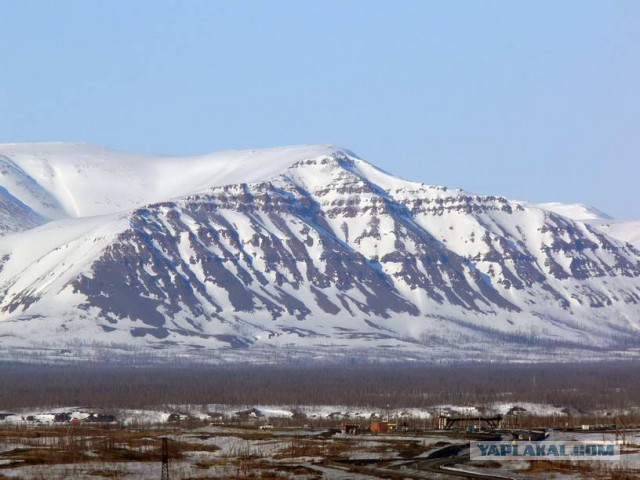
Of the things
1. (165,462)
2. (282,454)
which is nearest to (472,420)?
(282,454)

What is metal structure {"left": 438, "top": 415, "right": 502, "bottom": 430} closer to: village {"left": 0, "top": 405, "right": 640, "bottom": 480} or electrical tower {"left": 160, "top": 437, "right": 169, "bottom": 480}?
village {"left": 0, "top": 405, "right": 640, "bottom": 480}

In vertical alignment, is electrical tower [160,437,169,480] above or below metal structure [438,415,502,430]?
below

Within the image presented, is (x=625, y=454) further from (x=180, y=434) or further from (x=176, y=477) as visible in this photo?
(x=180, y=434)

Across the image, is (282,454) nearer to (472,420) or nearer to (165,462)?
(165,462)

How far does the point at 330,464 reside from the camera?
131000 millimetres

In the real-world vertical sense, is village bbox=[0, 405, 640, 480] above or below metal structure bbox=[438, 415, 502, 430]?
below

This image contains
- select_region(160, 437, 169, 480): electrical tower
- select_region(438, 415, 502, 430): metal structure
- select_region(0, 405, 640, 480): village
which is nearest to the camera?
select_region(160, 437, 169, 480): electrical tower

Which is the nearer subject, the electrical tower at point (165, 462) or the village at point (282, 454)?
the electrical tower at point (165, 462)

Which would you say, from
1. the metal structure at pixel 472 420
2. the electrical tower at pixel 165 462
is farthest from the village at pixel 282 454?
the metal structure at pixel 472 420

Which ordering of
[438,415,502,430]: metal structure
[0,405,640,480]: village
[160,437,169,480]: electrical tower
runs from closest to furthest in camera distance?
[160,437,169,480]: electrical tower < [0,405,640,480]: village < [438,415,502,430]: metal structure

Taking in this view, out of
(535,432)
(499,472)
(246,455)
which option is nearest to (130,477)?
(246,455)

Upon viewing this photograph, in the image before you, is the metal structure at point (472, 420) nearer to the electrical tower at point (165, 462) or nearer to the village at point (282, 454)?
the village at point (282, 454)

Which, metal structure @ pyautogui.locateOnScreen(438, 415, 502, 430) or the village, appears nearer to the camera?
the village

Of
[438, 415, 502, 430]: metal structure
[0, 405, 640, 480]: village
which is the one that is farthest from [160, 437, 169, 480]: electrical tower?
[438, 415, 502, 430]: metal structure
